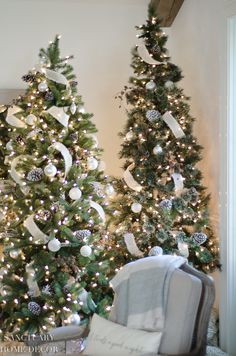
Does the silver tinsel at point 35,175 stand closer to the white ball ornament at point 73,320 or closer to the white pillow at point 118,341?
the white ball ornament at point 73,320

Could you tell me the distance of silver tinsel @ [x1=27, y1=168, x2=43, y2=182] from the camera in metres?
2.82

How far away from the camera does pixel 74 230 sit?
2.96 meters

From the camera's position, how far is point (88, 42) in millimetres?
4082

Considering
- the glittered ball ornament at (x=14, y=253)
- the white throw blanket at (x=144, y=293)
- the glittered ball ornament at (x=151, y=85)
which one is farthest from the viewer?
the glittered ball ornament at (x=151, y=85)

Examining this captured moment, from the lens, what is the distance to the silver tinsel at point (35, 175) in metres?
2.82

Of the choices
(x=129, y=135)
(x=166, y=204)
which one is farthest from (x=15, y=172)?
(x=166, y=204)

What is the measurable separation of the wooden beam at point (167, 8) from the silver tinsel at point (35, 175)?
6.98 ft

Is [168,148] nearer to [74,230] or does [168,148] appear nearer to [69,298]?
[74,230]

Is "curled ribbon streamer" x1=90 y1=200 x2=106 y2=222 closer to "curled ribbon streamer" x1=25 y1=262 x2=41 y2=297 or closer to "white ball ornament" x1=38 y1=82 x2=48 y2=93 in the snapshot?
"curled ribbon streamer" x1=25 y1=262 x2=41 y2=297

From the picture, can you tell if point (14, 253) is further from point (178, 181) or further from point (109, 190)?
point (178, 181)

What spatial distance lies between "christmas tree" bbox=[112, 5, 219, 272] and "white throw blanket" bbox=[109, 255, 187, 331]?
1.95ft

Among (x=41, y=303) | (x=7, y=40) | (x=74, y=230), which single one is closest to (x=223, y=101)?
(x=74, y=230)

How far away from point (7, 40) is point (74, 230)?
220 cm

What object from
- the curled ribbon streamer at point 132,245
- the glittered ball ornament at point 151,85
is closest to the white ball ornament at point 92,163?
the curled ribbon streamer at point 132,245
